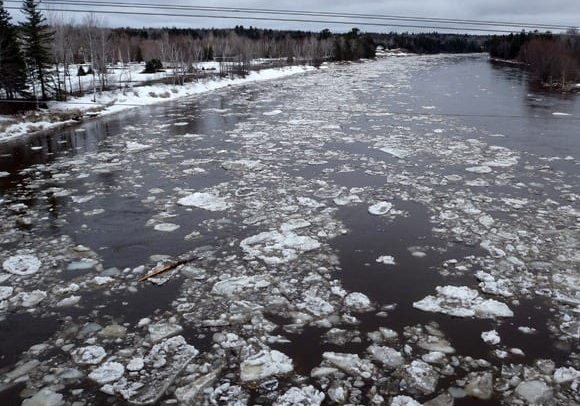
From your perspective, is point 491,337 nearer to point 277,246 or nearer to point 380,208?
point 277,246

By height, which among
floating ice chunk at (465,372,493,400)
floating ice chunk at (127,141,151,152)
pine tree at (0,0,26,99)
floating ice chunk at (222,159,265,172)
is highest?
pine tree at (0,0,26,99)

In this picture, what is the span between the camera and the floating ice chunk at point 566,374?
15.5 ft

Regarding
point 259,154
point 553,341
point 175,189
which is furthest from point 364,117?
point 553,341

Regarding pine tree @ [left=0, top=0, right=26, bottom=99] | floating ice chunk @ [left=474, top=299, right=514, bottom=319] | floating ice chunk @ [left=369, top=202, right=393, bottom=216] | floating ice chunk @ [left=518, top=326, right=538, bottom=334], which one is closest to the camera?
floating ice chunk @ [left=518, top=326, right=538, bottom=334]

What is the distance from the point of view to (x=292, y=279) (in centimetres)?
683

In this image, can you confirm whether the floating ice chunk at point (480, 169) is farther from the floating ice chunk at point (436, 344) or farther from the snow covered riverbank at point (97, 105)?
the snow covered riverbank at point (97, 105)

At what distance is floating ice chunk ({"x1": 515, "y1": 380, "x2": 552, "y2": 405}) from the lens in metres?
4.45

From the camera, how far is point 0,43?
27062 mm

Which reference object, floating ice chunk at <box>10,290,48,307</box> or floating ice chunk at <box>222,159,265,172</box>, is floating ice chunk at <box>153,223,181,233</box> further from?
floating ice chunk at <box>222,159,265,172</box>

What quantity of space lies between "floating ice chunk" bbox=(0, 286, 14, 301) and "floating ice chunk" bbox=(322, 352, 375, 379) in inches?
174

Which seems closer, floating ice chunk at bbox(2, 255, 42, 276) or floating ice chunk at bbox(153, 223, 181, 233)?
floating ice chunk at bbox(2, 255, 42, 276)

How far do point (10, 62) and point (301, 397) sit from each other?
3167cm

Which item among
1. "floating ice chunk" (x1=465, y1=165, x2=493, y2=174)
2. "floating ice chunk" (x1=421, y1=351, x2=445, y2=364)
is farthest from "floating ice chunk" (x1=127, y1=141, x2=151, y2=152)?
"floating ice chunk" (x1=421, y1=351, x2=445, y2=364)

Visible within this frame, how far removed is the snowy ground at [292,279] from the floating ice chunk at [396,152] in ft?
2.17
